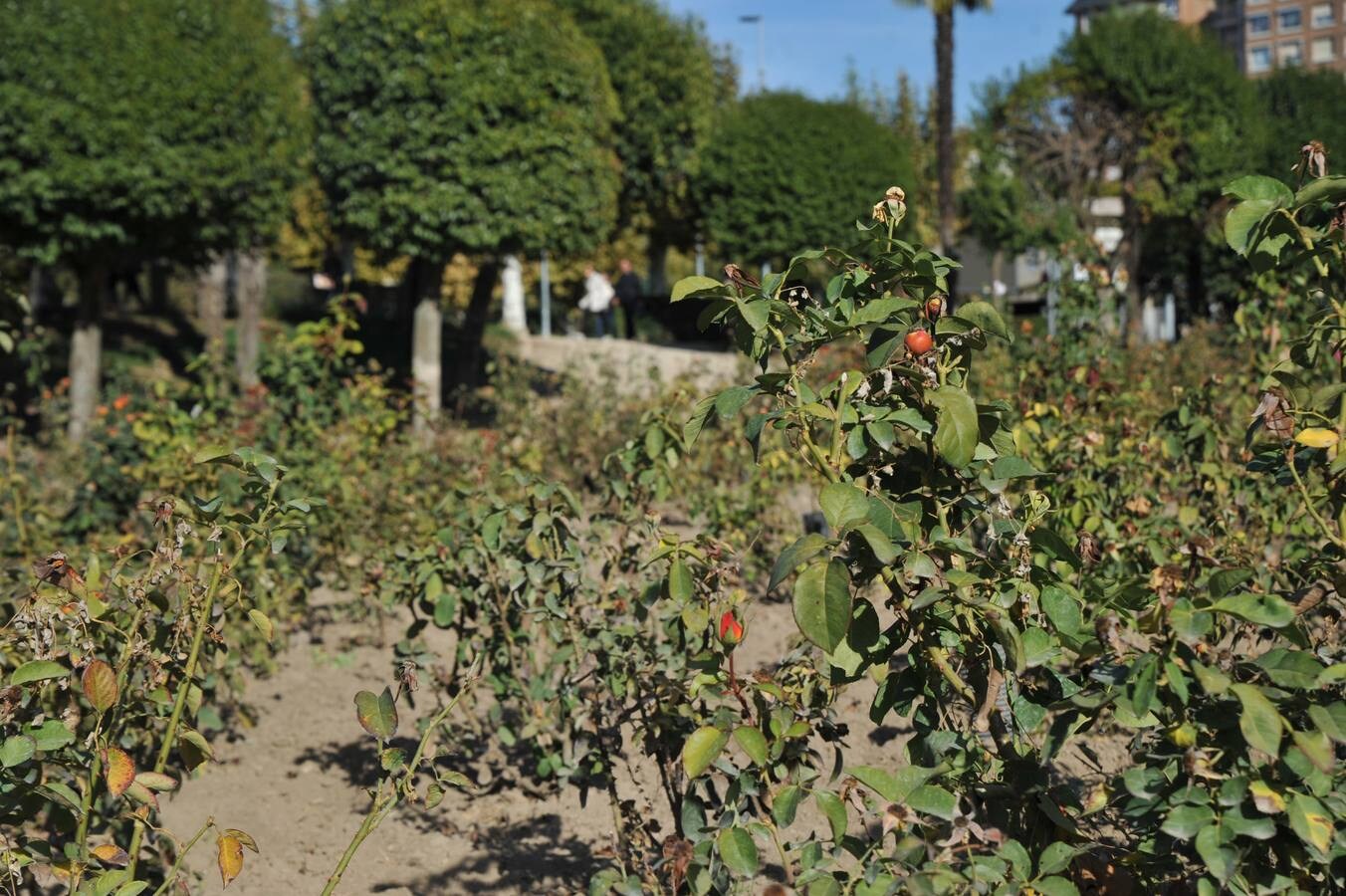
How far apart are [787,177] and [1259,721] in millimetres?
21784

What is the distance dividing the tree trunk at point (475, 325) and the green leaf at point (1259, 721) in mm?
14092

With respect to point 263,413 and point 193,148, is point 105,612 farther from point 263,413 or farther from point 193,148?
point 193,148

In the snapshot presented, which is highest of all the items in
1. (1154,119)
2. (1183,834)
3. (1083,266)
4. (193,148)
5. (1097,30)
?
(1097,30)

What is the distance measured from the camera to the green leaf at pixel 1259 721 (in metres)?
1.64

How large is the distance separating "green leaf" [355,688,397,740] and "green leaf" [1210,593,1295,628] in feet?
4.13

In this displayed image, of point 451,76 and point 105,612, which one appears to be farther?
point 451,76

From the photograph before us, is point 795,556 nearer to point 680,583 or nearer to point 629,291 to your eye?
point 680,583

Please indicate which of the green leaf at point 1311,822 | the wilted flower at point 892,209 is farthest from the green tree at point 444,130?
the green leaf at point 1311,822

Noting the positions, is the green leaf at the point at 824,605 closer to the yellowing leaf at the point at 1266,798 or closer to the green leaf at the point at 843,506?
the green leaf at the point at 843,506

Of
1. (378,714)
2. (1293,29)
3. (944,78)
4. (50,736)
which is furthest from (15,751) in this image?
(1293,29)

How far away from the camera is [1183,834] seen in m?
1.72

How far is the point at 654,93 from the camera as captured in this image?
22.6m

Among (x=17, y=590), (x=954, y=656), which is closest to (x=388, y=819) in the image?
(x=17, y=590)

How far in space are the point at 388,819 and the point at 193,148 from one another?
36.0ft
